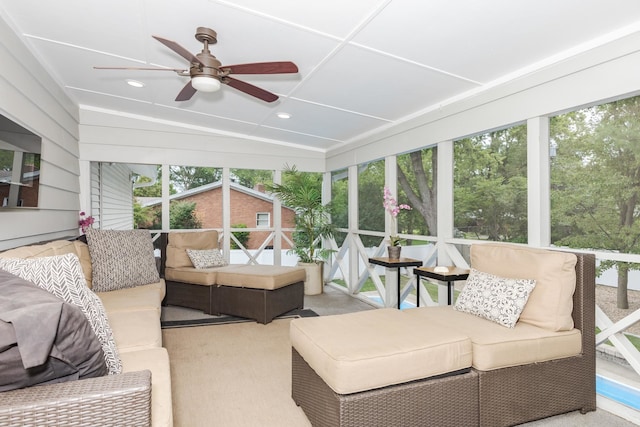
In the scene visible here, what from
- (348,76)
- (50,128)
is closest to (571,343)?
(348,76)

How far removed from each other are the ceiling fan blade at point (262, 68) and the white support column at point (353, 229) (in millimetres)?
3253

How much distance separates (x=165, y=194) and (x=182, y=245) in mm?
1217

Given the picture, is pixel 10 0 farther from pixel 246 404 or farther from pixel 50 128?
pixel 246 404

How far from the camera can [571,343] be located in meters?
2.20

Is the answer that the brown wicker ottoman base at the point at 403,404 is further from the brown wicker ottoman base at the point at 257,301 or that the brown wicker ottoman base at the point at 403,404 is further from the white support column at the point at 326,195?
the white support column at the point at 326,195

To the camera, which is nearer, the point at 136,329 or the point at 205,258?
the point at 136,329

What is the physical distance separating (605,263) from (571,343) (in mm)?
838

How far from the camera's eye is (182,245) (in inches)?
186

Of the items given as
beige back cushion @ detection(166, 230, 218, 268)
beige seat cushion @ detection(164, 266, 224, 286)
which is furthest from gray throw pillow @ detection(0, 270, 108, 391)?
beige back cushion @ detection(166, 230, 218, 268)

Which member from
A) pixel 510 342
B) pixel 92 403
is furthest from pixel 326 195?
pixel 92 403

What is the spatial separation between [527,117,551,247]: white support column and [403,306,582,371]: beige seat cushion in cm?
84

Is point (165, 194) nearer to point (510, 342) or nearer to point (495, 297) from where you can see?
point (495, 297)

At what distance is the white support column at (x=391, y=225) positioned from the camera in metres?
4.69

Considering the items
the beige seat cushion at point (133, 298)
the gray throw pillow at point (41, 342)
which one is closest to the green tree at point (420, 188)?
the beige seat cushion at point (133, 298)
